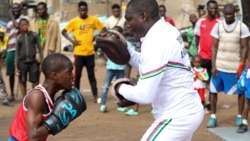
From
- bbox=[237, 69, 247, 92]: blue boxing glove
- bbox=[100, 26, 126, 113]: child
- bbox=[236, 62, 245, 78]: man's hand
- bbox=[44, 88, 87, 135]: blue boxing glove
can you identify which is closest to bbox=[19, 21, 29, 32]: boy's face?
bbox=[100, 26, 126, 113]: child

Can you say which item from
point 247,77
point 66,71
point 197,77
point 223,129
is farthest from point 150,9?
point 197,77

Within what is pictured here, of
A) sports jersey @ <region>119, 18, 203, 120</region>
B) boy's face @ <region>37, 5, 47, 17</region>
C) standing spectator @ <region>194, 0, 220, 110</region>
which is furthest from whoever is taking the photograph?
boy's face @ <region>37, 5, 47, 17</region>

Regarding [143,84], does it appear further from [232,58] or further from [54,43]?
[54,43]

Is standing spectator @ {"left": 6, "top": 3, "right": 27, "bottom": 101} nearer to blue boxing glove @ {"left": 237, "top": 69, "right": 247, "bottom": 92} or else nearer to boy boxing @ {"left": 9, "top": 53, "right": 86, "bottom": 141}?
blue boxing glove @ {"left": 237, "top": 69, "right": 247, "bottom": 92}

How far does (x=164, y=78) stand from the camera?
163 inches

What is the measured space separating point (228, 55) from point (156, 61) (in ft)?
15.6

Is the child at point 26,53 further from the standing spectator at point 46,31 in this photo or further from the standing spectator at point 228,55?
the standing spectator at point 228,55

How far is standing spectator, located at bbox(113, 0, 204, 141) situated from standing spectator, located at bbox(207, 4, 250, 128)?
4281mm

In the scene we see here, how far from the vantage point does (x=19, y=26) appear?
10258mm

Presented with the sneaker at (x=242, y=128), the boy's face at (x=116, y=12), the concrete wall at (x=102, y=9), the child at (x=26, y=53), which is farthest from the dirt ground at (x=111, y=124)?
Result: the concrete wall at (x=102, y=9)

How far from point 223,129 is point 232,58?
104 cm

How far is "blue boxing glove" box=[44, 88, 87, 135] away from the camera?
4078mm

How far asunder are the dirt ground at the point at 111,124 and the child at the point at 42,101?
369cm

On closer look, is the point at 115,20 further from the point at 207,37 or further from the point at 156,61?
the point at 156,61
